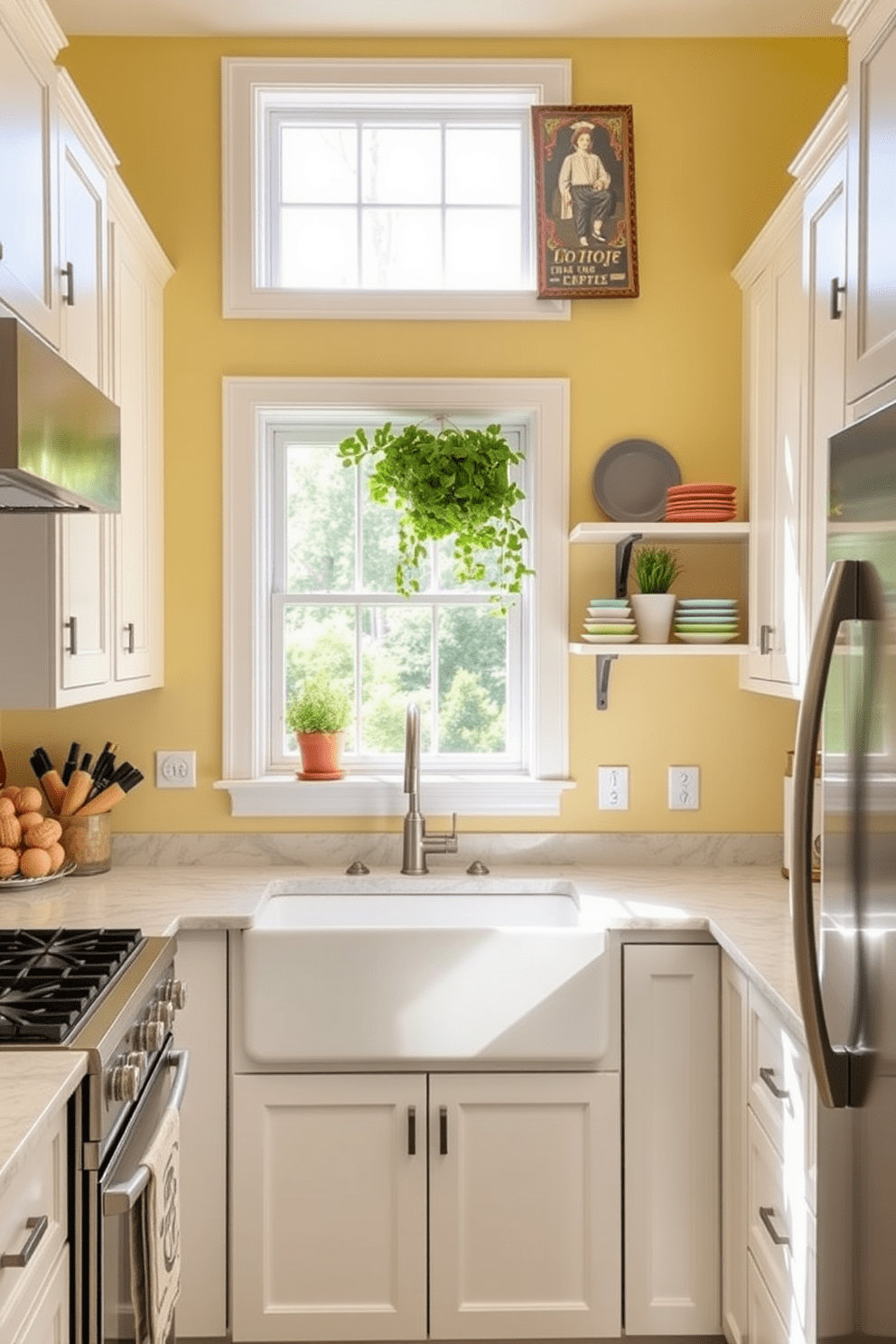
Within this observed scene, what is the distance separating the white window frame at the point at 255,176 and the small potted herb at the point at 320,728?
3.17ft

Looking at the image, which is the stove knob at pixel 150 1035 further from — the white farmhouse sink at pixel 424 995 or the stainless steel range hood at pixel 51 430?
the stainless steel range hood at pixel 51 430

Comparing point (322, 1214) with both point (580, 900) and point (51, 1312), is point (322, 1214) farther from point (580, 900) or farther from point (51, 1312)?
point (51, 1312)

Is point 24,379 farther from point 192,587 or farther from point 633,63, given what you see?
point 633,63

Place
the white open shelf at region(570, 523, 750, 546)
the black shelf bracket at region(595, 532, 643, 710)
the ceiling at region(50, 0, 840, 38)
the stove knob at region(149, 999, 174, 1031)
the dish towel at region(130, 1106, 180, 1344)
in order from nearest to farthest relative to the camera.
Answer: the dish towel at region(130, 1106, 180, 1344)
the stove knob at region(149, 999, 174, 1031)
the white open shelf at region(570, 523, 750, 546)
the ceiling at region(50, 0, 840, 38)
the black shelf bracket at region(595, 532, 643, 710)

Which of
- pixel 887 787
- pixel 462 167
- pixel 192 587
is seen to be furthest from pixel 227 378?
pixel 887 787

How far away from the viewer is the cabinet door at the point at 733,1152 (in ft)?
7.70

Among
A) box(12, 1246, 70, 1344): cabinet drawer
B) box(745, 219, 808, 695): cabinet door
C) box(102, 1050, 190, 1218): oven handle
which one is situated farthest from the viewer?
box(745, 219, 808, 695): cabinet door

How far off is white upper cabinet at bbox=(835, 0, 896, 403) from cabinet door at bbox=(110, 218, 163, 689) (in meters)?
1.57

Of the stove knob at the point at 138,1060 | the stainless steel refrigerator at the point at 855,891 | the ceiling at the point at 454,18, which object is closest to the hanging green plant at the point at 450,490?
the ceiling at the point at 454,18

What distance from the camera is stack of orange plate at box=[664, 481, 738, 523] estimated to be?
2.90 m

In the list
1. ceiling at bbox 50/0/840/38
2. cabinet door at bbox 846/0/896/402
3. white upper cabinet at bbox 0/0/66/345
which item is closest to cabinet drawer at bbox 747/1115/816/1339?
cabinet door at bbox 846/0/896/402

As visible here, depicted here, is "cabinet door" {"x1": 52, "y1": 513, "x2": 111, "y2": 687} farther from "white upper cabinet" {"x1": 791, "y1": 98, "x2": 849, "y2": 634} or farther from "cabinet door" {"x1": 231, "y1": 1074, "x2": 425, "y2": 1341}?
"white upper cabinet" {"x1": 791, "y1": 98, "x2": 849, "y2": 634}

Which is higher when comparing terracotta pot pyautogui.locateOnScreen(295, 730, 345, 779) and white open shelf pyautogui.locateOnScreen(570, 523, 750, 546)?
white open shelf pyautogui.locateOnScreen(570, 523, 750, 546)

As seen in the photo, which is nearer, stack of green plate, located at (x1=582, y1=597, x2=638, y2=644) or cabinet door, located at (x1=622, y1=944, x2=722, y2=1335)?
cabinet door, located at (x1=622, y1=944, x2=722, y2=1335)
